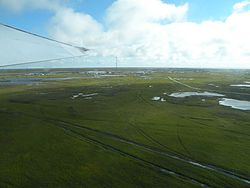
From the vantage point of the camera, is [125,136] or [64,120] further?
[64,120]

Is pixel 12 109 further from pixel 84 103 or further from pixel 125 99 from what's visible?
pixel 125 99

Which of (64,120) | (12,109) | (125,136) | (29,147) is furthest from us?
(12,109)

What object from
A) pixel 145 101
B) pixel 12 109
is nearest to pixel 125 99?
pixel 145 101

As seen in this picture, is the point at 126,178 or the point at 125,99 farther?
the point at 125,99

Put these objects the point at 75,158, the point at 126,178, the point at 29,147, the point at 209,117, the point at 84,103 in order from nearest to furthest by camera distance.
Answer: the point at 126,178 < the point at 75,158 < the point at 29,147 < the point at 209,117 < the point at 84,103

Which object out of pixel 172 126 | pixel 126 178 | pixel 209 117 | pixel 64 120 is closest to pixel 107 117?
pixel 64 120

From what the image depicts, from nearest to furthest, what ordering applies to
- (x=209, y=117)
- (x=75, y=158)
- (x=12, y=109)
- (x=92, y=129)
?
(x=75, y=158)
(x=92, y=129)
(x=209, y=117)
(x=12, y=109)

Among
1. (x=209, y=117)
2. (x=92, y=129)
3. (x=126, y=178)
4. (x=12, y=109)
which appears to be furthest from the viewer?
(x=12, y=109)

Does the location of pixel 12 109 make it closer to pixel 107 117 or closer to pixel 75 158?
pixel 107 117

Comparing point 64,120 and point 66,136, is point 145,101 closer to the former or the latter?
point 64,120
